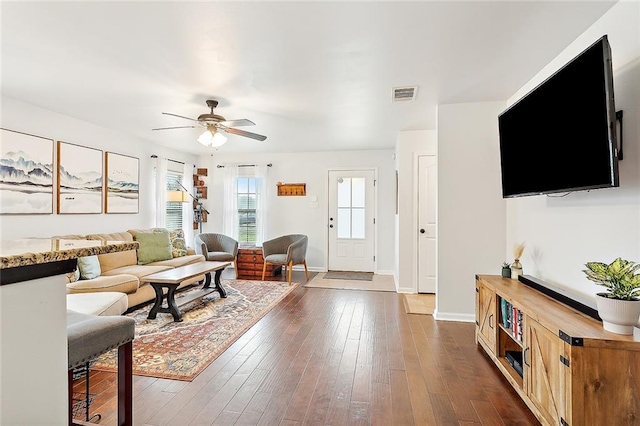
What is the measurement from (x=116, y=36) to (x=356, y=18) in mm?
1560

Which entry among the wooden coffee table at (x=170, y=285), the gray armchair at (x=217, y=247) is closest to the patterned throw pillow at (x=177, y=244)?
the gray armchair at (x=217, y=247)

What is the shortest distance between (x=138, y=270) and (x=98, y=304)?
5.40 feet

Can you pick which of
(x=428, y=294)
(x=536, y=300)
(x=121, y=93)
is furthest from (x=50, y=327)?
(x=428, y=294)

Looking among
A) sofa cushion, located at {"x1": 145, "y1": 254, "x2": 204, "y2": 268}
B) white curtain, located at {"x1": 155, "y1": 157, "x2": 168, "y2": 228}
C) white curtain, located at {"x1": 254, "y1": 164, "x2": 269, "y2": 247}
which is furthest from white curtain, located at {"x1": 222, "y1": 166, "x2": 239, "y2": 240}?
sofa cushion, located at {"x1": 145, "y1": 254, "x2": 204, "y2": 268}

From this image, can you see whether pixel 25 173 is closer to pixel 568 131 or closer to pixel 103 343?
pixel 103 343

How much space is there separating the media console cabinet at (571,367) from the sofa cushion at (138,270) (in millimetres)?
3787

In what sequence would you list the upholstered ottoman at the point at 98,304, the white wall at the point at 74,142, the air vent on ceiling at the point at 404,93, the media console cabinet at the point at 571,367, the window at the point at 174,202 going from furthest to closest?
the window at the point at 174,202, the white wall at the point at 74,142, the air vent on ceiling at the point at 404,93, the upholstered ottoman at the point at 98,304, the media console cabinet at the point at 571,367

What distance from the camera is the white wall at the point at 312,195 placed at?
20.2 ft

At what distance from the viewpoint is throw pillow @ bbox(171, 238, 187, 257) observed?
494cm

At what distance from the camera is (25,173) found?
11.3ft

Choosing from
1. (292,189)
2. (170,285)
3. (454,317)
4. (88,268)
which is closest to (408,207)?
(454,317)

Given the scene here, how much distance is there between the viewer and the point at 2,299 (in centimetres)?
82

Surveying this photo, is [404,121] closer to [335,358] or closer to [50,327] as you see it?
[335,358]

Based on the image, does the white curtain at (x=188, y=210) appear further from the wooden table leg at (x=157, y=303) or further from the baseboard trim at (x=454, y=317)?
the baseboard trim at (x=454, y=317)
